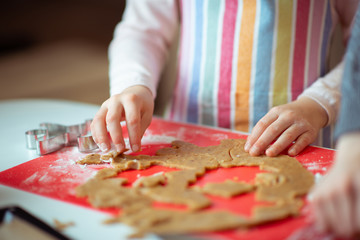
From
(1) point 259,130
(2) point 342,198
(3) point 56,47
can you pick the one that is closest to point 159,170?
(1) point 259,130

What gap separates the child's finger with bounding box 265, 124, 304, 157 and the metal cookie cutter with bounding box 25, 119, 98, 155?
43 cm

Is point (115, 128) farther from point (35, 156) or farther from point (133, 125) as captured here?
point (35, 156)

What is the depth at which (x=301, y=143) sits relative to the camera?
823 millimetres

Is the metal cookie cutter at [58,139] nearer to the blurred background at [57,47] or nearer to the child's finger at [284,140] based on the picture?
the child's finger at [284,140]

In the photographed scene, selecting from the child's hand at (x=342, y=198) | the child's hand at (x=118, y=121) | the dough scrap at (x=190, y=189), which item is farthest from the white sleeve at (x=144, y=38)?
the child's hand at (x=342, y=198)

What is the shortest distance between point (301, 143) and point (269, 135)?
0.08m

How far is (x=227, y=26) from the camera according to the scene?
1.05m

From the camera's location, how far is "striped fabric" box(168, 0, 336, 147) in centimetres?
101

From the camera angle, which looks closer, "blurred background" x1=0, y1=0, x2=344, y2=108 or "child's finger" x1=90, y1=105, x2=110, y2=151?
"child's finger" x1=90, y1=105, x2=110, y2=151

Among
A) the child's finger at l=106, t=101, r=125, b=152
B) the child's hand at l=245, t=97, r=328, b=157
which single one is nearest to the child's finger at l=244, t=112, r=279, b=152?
the child's hand at l=245, t=97, r=328, b=157

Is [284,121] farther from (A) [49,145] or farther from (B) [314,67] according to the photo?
(A) [49,145]

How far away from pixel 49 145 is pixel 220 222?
53 cm

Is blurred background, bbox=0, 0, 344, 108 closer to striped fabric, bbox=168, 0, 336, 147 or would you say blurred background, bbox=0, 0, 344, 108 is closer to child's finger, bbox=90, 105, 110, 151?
striped fabric, bbox=168, 0, 336, 147

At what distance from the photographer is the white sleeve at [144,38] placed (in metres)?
1.10
